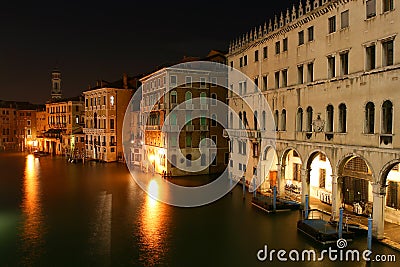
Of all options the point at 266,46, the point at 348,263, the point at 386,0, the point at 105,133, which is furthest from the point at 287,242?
the point at 105,133

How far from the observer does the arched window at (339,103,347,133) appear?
883 inches

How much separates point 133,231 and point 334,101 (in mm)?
15373

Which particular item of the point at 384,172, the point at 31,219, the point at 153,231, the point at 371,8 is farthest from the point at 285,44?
the point at 31,219

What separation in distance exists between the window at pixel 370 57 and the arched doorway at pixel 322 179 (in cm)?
925

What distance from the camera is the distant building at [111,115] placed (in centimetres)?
5994

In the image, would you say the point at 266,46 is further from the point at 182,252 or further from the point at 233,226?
the point at 182,252

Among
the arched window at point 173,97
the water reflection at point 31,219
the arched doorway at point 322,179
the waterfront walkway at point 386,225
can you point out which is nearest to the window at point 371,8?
the arched doorway at point 322,179

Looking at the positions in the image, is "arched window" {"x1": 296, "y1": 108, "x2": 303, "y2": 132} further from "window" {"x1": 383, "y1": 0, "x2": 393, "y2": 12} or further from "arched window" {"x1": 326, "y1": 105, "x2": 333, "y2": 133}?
"window" {"x1": 383, "y1": 0, "x2": 393, "y2": 12}

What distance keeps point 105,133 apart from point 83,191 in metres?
25.9

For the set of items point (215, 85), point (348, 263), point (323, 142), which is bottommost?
point (348, 263)

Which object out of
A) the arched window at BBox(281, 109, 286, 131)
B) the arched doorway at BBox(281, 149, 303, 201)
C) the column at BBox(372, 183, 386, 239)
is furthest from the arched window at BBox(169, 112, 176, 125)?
the column at BBox(372, 183, 386, 239)

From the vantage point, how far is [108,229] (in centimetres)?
2291

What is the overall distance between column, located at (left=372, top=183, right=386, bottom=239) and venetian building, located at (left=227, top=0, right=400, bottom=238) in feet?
0.18

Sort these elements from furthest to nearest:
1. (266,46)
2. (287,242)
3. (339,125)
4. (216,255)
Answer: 1. (266,46)
2. (339,125)
3. (287,242)
4. (216,255)
